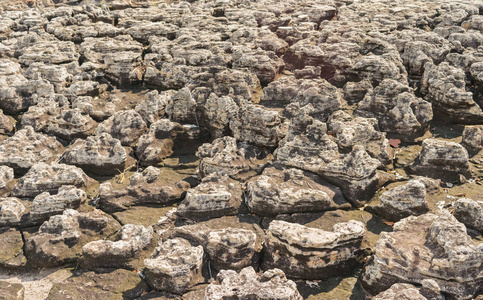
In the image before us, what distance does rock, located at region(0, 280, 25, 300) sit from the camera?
393cm

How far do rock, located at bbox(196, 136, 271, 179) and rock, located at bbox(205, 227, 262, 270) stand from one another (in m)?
1.37

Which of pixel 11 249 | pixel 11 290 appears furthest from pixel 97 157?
pixel 11 290

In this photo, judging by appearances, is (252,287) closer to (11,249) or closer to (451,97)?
(11,249)

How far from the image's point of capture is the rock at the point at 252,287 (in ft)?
11.1

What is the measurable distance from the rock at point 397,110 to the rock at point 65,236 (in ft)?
13.7

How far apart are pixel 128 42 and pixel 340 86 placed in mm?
4651

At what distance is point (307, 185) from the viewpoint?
5.07 m

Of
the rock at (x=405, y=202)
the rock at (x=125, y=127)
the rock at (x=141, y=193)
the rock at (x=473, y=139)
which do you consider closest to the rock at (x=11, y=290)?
the rock at (x=141, y=193)

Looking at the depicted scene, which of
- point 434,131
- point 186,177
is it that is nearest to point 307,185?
point 186,177

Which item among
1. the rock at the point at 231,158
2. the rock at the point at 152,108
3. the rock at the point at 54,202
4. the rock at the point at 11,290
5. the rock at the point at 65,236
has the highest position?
the rock at the point at 152,108

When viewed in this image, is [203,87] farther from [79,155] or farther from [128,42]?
[128,42]

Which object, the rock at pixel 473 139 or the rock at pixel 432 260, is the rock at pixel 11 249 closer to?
the rock at pixel 432 260

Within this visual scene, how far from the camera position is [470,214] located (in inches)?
174

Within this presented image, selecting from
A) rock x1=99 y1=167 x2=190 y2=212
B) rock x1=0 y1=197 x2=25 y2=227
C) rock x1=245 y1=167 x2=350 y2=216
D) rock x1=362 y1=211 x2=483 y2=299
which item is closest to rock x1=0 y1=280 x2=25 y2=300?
rock x1=0 y1=197 x2=25 y2=227
